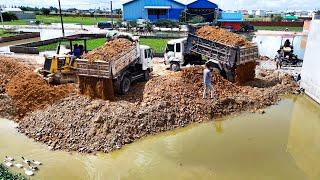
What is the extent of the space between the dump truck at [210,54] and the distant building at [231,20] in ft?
102

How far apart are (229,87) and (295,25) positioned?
1871 inches

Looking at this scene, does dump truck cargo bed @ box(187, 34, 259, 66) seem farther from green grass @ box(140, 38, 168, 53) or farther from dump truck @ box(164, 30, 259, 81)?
green grass @ box(140, 38, 168, 53)

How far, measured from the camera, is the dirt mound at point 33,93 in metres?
13.6

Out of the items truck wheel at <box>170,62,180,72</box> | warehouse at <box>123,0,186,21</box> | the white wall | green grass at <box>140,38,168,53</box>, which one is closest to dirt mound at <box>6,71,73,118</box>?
truck wheel at <box>170,62,180,72</box>

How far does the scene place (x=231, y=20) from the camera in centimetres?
5025

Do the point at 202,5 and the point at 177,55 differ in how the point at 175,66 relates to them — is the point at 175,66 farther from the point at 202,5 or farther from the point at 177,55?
the point at 202,5

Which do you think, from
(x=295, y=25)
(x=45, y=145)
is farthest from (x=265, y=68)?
(x=295, y=25)

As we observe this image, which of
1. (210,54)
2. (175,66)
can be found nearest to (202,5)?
(175,66)

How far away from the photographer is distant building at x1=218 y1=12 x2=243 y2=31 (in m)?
48.8

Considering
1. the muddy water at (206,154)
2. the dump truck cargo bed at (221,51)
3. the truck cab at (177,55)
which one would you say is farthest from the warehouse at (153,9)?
the muddy water at (206,154)

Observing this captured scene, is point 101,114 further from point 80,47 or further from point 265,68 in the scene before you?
point 265,68

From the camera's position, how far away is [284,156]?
10789 millimetres

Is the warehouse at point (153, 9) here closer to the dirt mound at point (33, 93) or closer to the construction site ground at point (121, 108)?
the construction site ground at point (121, 108)

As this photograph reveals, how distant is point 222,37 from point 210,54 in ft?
3.96
